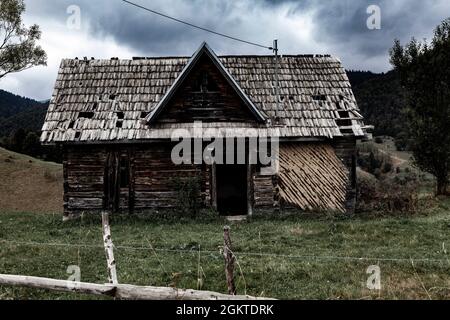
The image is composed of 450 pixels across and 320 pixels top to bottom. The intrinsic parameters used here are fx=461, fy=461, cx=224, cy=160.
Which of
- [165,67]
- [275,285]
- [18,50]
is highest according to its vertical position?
[18,50]

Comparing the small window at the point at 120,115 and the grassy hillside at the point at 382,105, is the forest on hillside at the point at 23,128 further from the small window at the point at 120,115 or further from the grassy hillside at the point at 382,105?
the grassy hillside at the point at 382,105

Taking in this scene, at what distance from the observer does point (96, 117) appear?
18.1 m

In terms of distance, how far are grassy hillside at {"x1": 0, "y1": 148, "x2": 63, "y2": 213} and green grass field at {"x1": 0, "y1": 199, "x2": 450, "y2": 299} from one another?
1331 cm

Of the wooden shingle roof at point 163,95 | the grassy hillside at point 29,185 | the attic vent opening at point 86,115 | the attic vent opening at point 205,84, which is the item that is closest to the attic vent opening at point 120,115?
the wooden shingle roof at point 163,95

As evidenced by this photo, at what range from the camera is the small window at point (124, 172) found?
17.7 meters

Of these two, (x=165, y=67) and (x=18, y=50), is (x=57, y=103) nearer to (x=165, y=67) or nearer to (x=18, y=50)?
(x=165, y=67)

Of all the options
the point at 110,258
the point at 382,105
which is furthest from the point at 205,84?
the point at 382,105

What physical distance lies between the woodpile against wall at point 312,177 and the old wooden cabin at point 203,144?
4 cm

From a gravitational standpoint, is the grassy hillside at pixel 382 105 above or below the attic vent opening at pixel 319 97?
above

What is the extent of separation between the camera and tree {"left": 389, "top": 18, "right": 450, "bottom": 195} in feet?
78.3

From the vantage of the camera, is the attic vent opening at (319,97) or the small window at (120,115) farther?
the attic vent opening at (319,97)

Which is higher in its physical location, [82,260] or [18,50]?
[18,50]
